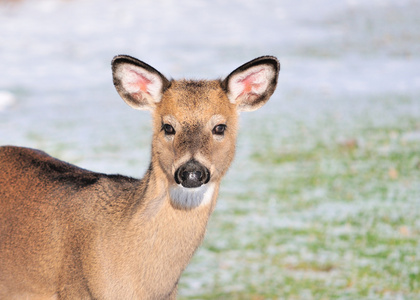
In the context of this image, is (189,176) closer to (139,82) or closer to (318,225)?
(139,82)

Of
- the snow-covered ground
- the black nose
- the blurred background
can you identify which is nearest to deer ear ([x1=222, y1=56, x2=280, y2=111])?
the black nose

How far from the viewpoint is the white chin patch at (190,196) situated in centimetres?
462

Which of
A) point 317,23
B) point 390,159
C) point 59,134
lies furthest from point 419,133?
point 317,23

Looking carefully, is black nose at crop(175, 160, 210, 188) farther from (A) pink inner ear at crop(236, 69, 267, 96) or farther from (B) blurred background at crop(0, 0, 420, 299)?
(B) blurred background at crop(0, 0, 420, 299)

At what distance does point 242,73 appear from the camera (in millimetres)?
4891

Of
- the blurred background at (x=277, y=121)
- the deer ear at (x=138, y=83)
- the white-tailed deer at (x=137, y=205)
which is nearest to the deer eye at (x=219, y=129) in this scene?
the white-tailed deer at (x=137, y=205)

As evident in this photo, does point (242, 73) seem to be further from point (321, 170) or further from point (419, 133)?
point (419, 133)

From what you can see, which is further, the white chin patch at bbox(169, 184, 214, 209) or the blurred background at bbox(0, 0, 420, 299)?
the blurred background at bbox(0, 0, 420, 299)

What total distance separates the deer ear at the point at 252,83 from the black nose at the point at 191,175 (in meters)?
0.79

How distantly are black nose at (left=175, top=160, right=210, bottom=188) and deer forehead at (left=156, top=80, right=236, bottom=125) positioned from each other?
1.34 feet

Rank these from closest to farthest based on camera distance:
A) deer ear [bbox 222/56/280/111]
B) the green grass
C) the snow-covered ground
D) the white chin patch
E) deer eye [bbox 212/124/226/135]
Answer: the white chin patch
deer eye [bbox 212/124/226/135]
deer ear [bbox 222/56/280/111]
the green grass
the snow-covered ground

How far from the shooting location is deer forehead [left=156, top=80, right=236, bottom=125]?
4.70 m

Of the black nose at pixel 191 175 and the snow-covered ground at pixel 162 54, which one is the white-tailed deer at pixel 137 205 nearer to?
the black nose at pixel 191 175

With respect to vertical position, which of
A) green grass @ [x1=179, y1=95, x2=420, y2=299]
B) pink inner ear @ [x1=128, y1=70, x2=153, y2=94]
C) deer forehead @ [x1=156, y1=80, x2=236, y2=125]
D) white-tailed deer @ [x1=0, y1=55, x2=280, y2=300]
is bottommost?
A: green grass @ [x1=179, y1=95, x2=420, y2=299]
